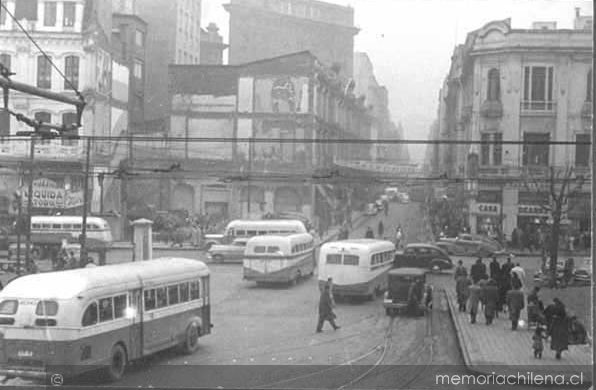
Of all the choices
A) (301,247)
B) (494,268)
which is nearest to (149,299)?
(301,247)

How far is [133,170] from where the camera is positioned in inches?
208

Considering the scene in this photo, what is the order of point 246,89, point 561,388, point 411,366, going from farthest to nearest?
1. point 246,89
2. point 411,366
3. point 561,388

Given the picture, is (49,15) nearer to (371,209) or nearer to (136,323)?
(136,323)

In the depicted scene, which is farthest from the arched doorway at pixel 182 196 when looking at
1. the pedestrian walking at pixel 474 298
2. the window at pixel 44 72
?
the pedestrian walking at pixel 474 298

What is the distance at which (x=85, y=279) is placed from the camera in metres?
4.34

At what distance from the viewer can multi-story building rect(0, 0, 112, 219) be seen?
504cm

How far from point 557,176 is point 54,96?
349cm

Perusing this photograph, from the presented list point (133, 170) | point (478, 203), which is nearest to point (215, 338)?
point (133, 170)

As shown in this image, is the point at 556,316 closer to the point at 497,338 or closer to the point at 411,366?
the point at 497,338

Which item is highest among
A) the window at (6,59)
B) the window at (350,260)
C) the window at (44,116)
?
the window at (6,59)

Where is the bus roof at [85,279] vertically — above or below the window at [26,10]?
below

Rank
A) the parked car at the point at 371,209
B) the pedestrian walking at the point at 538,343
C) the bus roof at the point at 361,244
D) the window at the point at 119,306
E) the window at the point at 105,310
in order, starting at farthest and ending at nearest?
the bus roof at the point at 361,244 < the parked car at the point at 371,209 < the pedestrian walking at the point at 538,343 < the window at the point at 119,306 < the window at the point at 105,310

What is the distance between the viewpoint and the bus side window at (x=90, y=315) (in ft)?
13.9

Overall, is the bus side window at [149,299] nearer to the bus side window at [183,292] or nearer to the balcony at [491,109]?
the bus side window at [183,292]
